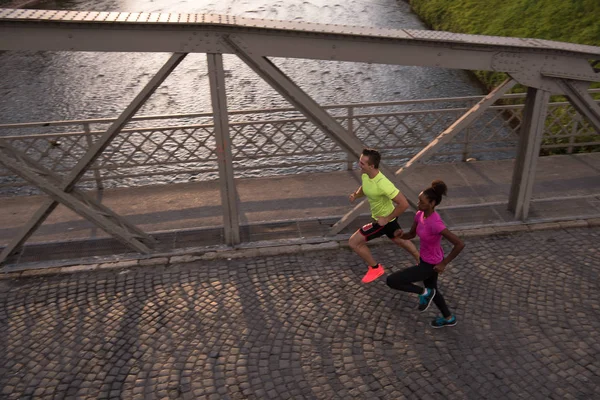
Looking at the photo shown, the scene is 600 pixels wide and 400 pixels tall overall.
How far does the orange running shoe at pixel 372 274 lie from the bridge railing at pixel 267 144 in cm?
317

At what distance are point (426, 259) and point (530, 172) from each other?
299cm

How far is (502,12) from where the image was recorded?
20.5 metres

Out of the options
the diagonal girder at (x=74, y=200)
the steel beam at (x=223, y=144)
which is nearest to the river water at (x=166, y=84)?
the diagonal girder at (x=74, y=200)

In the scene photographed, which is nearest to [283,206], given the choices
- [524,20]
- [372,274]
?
[372,274]

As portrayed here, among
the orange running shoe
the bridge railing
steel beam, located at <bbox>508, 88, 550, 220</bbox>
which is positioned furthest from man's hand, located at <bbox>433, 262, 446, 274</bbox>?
the bridge railing

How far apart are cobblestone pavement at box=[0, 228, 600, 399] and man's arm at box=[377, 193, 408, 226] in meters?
0.94

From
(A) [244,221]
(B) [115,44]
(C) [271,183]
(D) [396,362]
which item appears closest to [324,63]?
(C) [271,183]

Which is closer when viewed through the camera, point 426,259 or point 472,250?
point 426,259

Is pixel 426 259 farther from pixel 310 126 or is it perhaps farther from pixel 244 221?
pixel 310 126

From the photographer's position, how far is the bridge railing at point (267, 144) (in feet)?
31.9

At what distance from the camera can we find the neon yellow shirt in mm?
6488

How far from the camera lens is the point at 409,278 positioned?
20.5 ft

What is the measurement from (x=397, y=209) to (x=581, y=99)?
3.40 m

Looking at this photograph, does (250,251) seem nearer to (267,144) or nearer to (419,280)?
(419,280)
